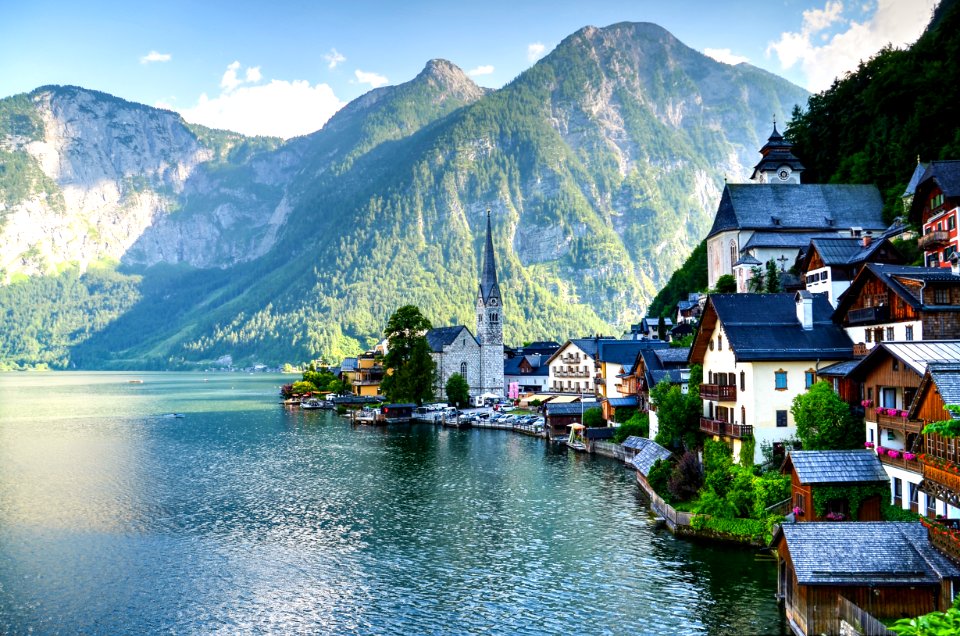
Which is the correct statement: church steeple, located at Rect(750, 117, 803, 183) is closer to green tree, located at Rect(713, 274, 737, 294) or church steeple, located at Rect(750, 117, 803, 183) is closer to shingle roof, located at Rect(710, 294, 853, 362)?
green tree, located at Rect(713, 274, 737, 294)

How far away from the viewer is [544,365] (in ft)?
452

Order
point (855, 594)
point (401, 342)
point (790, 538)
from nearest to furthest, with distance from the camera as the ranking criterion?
point (855, 594) < point (790, 538) < point (401, 342)

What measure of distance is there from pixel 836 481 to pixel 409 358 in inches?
3965

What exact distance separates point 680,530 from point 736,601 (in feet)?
35.0

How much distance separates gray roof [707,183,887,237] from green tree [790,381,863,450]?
55223 mm

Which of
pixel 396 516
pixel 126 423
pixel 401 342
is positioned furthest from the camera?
pixel 401 342

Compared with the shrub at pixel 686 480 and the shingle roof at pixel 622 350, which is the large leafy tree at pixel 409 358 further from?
the shrub at pixel 686 480

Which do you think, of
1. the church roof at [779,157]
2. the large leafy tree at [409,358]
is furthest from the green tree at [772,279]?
the large leafy tree at [409,358]

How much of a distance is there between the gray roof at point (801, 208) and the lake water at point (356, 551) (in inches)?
1560

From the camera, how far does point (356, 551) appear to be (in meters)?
43.9

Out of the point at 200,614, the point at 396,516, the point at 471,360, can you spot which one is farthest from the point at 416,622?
the point at 471,360

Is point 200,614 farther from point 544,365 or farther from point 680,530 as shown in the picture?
point 544,365

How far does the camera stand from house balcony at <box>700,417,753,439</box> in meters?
46.7

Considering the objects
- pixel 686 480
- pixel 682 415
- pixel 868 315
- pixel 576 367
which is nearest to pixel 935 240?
pixel 868 315
